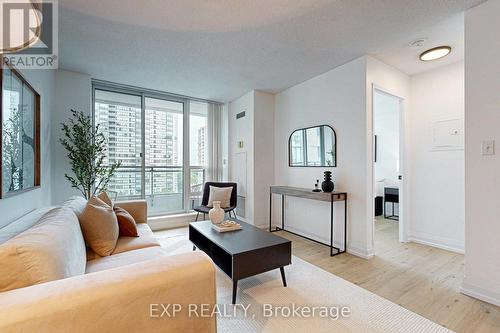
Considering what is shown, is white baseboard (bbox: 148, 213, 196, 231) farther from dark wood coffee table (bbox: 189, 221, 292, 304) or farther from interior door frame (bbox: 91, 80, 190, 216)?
dark wood coffee table (bbox: 189, 221, 292, 304)

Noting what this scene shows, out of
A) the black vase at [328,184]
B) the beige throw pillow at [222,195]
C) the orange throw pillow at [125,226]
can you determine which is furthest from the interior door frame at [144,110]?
the black vase at [328,184]

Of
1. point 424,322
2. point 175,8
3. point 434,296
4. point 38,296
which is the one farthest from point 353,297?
point 175,8

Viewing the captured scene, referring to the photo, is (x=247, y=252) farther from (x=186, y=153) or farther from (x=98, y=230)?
(x=186, y=153)

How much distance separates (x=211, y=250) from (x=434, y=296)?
6.77 feet

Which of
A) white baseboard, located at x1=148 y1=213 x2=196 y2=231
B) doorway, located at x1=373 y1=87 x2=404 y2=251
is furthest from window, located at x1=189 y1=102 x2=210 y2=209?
doorway, located at x1=373 y1=87 x2=404 y2=251

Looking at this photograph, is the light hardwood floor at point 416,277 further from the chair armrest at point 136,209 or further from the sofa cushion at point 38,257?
the sofa cushion at point 38,257

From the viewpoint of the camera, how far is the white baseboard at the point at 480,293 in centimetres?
182

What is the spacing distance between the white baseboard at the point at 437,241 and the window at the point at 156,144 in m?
3.86

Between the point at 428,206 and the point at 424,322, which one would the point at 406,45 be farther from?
the point at 424,322

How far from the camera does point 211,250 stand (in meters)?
2.29

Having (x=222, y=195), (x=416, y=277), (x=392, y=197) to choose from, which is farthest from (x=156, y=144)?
(x=392, y=197)

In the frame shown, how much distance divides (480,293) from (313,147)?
7.76 ft

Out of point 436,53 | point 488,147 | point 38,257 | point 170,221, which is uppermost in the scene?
point 436,53

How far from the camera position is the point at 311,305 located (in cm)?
182
